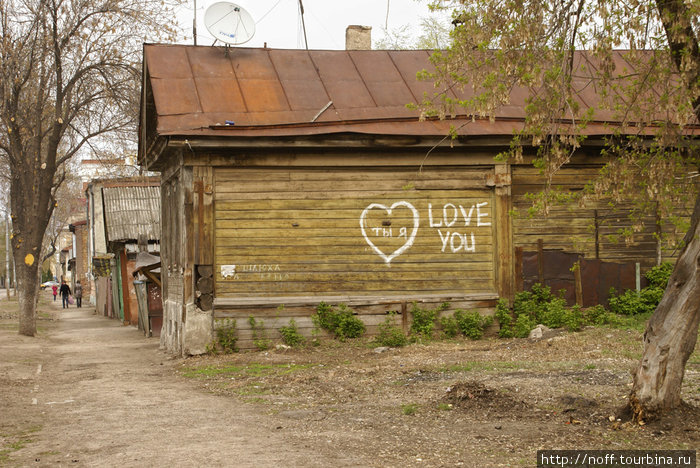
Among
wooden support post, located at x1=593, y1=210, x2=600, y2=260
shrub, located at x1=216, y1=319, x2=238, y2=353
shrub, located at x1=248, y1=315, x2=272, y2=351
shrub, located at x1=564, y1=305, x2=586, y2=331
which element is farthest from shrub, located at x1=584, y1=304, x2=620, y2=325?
shrub, located at x1=216, y1=319, x2=238, y2=353

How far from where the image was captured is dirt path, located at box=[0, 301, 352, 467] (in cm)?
647

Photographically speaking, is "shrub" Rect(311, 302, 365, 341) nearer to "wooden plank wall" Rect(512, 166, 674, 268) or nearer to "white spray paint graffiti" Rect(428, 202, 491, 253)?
"white spray paint graffiti" Rect(428, 202, 491, 253)

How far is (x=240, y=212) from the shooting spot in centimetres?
1388

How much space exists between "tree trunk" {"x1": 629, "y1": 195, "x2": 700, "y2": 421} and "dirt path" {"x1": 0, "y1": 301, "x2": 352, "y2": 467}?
2.71m

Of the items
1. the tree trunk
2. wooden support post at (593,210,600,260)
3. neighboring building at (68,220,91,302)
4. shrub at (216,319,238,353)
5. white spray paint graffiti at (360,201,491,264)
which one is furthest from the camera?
neighboring building at (68,220,91,302)

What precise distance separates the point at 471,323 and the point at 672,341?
7.61m

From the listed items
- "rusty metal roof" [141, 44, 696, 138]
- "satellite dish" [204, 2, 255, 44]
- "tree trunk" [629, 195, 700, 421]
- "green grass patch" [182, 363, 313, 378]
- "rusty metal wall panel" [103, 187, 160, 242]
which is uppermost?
"satellite dish" [204, 2, 255, 44]

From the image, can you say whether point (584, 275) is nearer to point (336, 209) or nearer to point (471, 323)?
point (471, 323)

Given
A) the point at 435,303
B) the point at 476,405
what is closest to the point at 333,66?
the point at 435,303

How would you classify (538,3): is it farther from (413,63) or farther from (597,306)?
(413,63)

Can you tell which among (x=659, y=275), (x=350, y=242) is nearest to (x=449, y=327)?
(x=350, y=242)

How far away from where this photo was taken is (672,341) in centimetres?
663

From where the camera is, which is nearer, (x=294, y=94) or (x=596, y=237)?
(x=596, y=237)

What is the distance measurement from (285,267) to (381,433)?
7.02m
